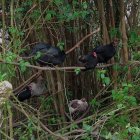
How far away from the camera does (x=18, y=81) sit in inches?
147

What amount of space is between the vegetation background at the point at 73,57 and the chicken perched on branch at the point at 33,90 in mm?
54

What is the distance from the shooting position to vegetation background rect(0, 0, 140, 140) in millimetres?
2922

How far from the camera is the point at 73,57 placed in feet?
12.2

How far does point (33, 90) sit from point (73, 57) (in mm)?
524

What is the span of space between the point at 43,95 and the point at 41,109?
5.3 inches

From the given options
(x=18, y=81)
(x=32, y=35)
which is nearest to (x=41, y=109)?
(x=18, y=81)

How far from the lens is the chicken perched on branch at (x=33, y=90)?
3303mm

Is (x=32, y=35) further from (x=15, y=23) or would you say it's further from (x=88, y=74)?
(x=88, y=74)

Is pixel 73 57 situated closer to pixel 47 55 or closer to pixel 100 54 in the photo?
Answer: pixel 100 54

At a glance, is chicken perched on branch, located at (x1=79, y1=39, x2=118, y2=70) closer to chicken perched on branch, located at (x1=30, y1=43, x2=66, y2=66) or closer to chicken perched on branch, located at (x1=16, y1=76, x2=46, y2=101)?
chicken perched on branch, located at (x1=30, y1=43, x2=66, y2=66)

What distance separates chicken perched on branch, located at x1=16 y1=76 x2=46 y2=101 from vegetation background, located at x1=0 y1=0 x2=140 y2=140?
2.1 inches

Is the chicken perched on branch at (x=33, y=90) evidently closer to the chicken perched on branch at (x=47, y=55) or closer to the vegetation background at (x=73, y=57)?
the vegetation background at (x=73, y=57)

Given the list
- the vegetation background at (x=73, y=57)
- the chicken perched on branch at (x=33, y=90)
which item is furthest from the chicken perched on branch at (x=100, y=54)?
the chicken perched on branch at (x=33, y=90)

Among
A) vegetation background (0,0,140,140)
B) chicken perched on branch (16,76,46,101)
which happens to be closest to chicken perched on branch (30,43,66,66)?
vegetation background (0,0,140,140)
